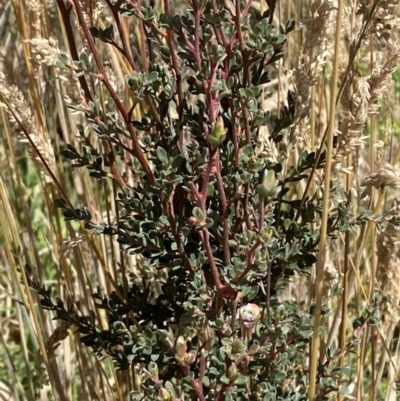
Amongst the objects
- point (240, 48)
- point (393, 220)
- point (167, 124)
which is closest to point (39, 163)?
point (167, 124)

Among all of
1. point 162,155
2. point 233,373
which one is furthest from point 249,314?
point 162,155

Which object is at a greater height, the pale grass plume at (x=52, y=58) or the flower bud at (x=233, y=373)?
the pale grass plume at (x=52, y=58)

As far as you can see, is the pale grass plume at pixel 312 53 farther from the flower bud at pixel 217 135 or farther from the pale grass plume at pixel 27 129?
the pale grass plume at pixel 27 129

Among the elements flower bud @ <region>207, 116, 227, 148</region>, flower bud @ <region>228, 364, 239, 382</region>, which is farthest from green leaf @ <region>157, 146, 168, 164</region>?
flower bud @ <region>228, 364, 239, 382</region>

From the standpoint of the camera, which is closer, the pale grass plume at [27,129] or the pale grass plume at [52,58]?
the pale grass plume at [52,58]

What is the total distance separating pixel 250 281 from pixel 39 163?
27 centimetres

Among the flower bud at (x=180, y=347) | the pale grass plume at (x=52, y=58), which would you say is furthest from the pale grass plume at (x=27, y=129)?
the flower bud at (x=180, y=347)

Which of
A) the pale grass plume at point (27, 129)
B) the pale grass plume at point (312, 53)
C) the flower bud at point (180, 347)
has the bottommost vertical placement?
the flower bud at point (180, 347)

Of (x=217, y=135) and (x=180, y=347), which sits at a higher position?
(x=217, y=135)

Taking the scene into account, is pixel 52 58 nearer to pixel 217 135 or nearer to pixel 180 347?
pixel 217 135

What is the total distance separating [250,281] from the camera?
24.8 inches

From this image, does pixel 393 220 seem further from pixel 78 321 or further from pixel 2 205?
pixel 2 205

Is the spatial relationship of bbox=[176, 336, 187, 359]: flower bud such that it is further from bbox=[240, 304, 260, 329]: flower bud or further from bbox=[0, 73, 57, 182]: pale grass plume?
bbox=[0, 73, 57, 182]: pale grass plume

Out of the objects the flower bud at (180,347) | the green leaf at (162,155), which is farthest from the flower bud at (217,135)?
the flower bud at (180,347)
